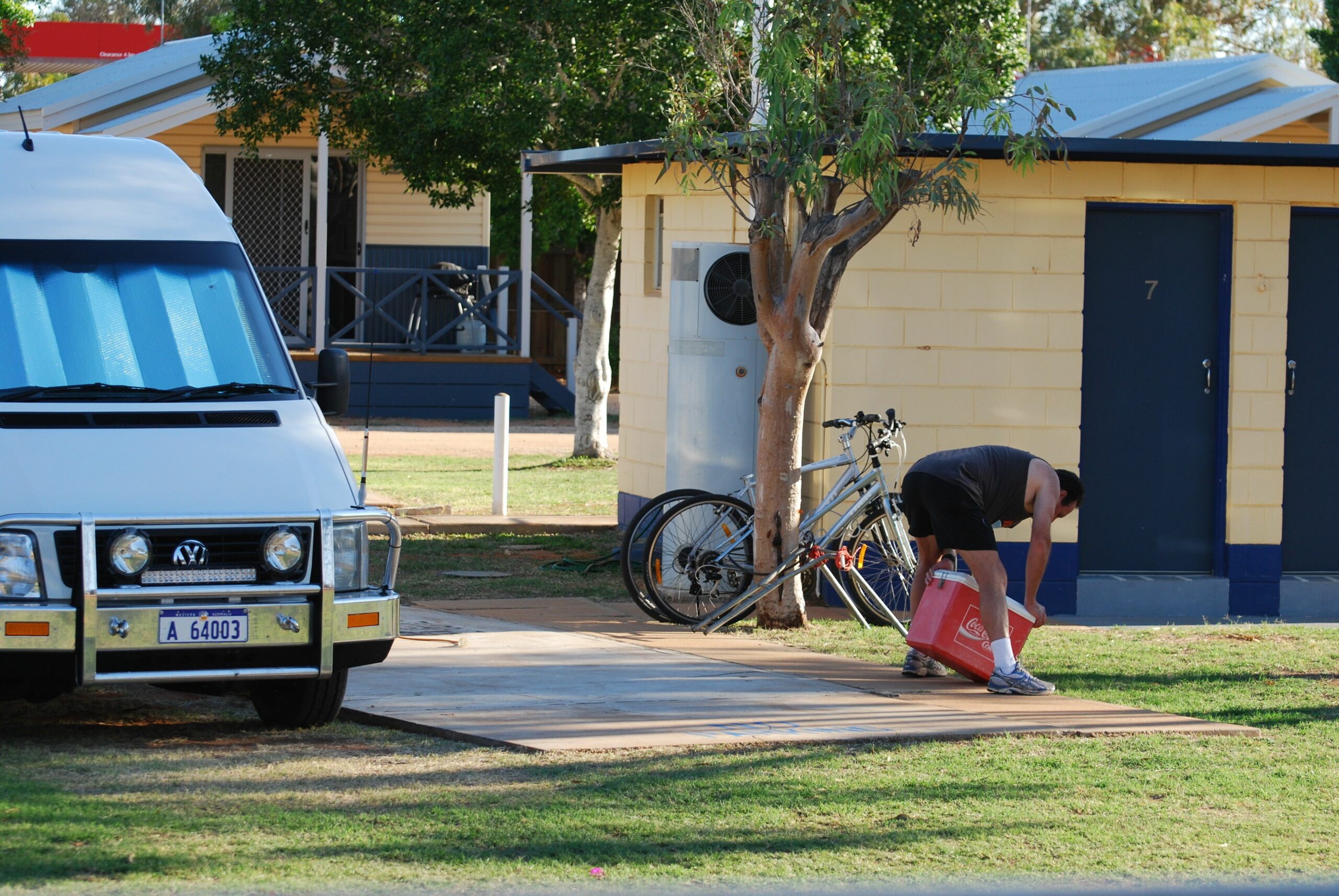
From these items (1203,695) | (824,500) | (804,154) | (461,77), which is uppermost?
(461,77)

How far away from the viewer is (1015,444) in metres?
11.4

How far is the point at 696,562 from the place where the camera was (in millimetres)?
10195

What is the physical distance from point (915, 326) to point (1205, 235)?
2.06m

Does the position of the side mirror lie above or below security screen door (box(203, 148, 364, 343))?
below

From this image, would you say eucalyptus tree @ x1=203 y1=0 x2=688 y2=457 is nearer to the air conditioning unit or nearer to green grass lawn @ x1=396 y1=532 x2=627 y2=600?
green grass lawn @ x1=396 y1=532 x2=627 y2=600

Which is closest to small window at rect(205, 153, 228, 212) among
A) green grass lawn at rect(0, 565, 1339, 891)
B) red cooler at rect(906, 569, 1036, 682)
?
green grass lawn at rect(0, 565, 1339, 891)

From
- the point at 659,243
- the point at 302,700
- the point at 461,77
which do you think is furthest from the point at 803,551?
the point at 461,77

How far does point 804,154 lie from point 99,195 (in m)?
3.57

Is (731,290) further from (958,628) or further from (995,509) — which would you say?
(958,628)

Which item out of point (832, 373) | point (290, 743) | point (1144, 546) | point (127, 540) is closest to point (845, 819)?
point (290, 743)

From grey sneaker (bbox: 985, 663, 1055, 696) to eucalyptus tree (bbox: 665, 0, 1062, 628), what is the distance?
1.97 m

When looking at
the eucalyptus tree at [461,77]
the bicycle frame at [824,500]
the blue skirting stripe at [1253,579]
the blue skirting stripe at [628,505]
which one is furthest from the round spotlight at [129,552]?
the eucalyptus tree at [461,77]

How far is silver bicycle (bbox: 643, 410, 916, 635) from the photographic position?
9867 mm

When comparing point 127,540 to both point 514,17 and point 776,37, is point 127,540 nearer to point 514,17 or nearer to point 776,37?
point 776,37
